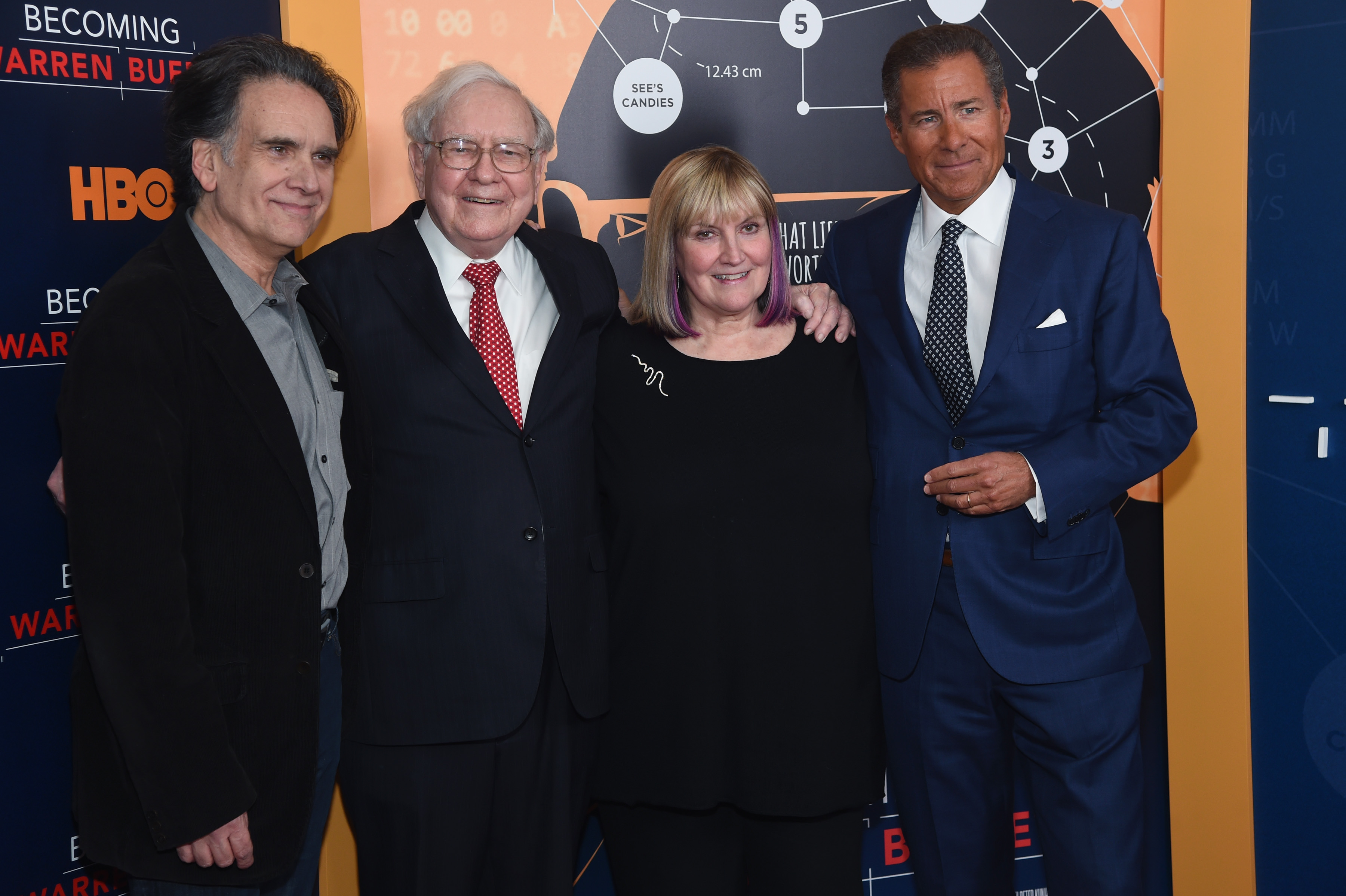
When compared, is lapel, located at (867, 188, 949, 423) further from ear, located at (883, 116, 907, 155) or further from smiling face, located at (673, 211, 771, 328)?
smiling face, located at (673, 211, 771, 328)

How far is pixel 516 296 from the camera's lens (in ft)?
7.71

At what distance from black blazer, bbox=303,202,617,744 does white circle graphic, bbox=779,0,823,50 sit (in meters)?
1.53

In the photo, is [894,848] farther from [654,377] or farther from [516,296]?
[516,296]

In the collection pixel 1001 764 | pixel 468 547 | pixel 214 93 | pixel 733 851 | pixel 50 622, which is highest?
pixel 214 93

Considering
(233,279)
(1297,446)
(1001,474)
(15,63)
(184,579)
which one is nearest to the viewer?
(184,579)

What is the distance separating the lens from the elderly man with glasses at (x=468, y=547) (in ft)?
7.02

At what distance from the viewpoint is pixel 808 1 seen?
3.08 m

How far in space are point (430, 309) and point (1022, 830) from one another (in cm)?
256

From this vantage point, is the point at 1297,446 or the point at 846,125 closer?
the point at 1297,446

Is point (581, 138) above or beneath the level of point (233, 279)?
above

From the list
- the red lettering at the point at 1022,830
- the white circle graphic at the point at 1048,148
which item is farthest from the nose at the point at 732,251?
the red lettering at the point at 1022,830

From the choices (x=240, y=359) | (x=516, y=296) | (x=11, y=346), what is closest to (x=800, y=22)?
(x=516, y=296)

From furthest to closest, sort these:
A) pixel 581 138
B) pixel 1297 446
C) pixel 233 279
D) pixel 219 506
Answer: pixel 581 138
pixel 1297 446
pixel 233 279
pixel 219 506

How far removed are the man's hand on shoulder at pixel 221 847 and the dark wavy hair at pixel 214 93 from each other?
3.89ft
